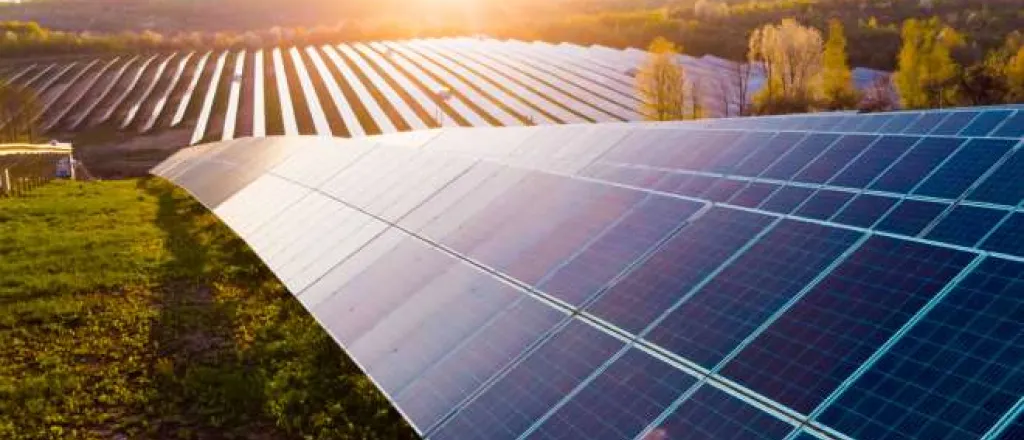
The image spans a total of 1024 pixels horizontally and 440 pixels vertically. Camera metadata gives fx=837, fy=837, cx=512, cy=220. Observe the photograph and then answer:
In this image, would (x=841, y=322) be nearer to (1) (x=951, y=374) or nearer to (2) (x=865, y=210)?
(1) (x=951, y=374)

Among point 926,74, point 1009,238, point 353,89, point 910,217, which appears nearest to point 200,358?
point 910,217

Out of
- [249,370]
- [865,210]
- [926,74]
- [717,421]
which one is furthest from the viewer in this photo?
[926,74]

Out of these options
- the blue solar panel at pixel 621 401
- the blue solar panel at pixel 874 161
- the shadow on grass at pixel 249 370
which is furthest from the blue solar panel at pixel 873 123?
the shadow on grass at pixel 249 370

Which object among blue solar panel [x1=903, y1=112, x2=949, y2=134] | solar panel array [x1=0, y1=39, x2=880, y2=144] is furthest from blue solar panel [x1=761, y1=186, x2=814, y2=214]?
solar panel array [x1=0, y1=39, x2=880, y2=144]

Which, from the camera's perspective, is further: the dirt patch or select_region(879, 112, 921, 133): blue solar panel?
the dirt patch

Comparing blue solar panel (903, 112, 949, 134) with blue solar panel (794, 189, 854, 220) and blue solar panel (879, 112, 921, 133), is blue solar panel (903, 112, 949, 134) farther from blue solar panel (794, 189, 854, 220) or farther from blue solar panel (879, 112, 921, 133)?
blue solar panel (794, 189, 854, 220)

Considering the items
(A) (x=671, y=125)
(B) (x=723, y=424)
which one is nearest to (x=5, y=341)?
(A) (x=671, y=125)

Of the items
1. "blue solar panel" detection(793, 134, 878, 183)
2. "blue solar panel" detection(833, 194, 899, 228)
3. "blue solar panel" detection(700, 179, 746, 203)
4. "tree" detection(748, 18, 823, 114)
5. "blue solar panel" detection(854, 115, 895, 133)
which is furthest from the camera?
"tree" detection(748, 18, 823, 114)

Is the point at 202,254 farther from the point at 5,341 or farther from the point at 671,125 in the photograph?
the point at 671,125
